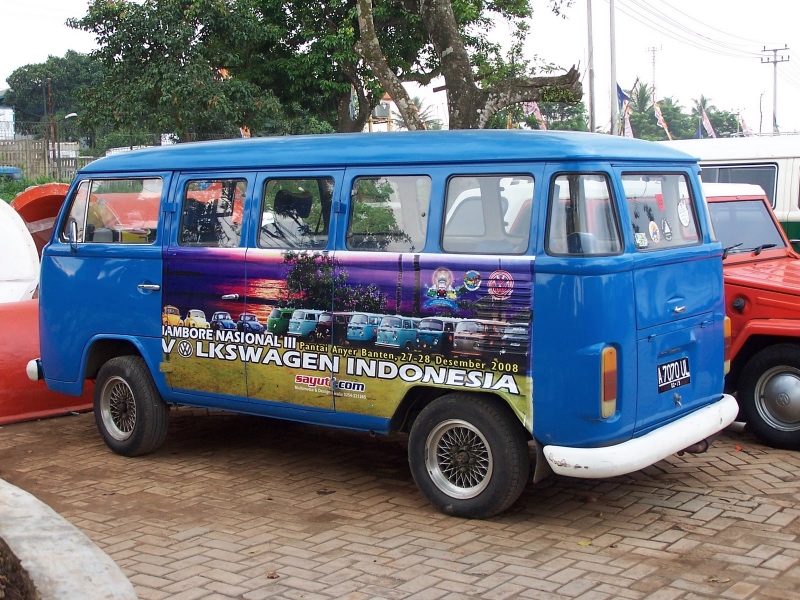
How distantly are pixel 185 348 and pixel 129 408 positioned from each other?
0.88 metres

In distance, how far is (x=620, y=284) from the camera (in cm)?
506

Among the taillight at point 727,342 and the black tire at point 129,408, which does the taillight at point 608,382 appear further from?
the black tire at point 129,408

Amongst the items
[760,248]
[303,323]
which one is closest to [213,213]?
[303,323]

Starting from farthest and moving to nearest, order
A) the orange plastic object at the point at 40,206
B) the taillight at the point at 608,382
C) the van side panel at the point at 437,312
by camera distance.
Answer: the orange plastic object at the point at 40,206
the van side panel at the point at 437,312
the taillight at the point at 608,382

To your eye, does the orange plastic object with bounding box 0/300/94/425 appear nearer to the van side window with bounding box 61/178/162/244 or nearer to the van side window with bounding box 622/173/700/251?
the van side window with bounding box 61/178/162/244

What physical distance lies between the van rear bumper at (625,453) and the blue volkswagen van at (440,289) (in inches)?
0.5

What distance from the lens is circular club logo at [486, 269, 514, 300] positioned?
17.1 feet

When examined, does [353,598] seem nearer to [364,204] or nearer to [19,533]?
[19,533]

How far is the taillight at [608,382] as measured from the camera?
497 cm

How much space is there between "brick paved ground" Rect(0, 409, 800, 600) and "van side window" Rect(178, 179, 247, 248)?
1658 mm

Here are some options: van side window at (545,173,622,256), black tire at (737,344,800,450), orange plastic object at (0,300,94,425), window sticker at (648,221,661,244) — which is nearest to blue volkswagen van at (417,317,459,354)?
van side window at (545,173,622,256)

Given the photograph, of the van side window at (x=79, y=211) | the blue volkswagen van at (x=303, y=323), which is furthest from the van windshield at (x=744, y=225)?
the van side window at (x=79, y=211)

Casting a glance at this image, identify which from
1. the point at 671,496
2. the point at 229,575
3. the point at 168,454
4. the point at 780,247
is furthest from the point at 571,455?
the point at 780,247

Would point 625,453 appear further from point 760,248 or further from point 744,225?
point 744,225
